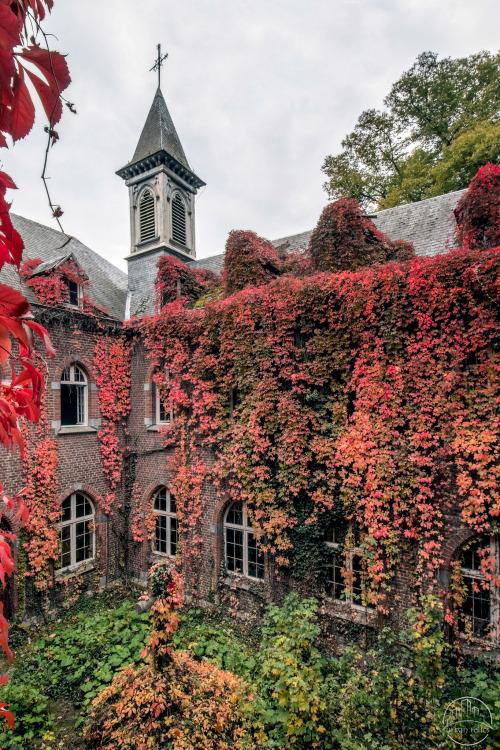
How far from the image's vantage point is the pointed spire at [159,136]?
43.1ft

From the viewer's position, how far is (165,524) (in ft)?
35.8

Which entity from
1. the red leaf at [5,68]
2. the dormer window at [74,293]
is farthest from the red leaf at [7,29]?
the dormer window at [74,293]

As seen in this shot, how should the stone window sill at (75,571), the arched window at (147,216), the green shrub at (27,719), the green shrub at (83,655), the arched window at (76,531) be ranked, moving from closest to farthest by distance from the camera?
the green shrub at (27,719) → the green shrub at (83,655) → the stone window sill at (75,571) → the arched window at (76,531) → the arched window at (147,216)

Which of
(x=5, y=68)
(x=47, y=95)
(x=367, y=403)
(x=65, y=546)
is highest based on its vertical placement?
(x=47, y=95)

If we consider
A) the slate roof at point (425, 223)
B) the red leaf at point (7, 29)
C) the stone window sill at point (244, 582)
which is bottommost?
the stone window sill at point (244, 582)

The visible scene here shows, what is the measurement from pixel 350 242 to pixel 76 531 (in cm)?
1051

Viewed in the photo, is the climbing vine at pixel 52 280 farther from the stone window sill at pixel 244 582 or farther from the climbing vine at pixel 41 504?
the stone window sill at pixel 244 582

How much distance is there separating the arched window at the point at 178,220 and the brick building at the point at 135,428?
0.19ft

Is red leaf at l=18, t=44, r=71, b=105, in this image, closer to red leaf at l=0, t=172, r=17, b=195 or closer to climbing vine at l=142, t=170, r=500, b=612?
red leaf at l=0, t=172, r=17, b=195

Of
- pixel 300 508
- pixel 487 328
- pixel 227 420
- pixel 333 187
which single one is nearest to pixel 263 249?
pixel 227 420

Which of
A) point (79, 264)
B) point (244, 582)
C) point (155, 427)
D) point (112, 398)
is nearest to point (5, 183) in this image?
point (244, 582)

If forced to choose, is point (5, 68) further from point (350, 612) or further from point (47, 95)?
point (350, 612)

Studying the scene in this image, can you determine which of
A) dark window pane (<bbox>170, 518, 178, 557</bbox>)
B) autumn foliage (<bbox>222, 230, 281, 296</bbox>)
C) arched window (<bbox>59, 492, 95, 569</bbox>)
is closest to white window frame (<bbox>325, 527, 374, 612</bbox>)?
dark window pane (<bbox>170, 518, 178, 557</bbox>)

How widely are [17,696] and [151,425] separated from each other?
635 cm
